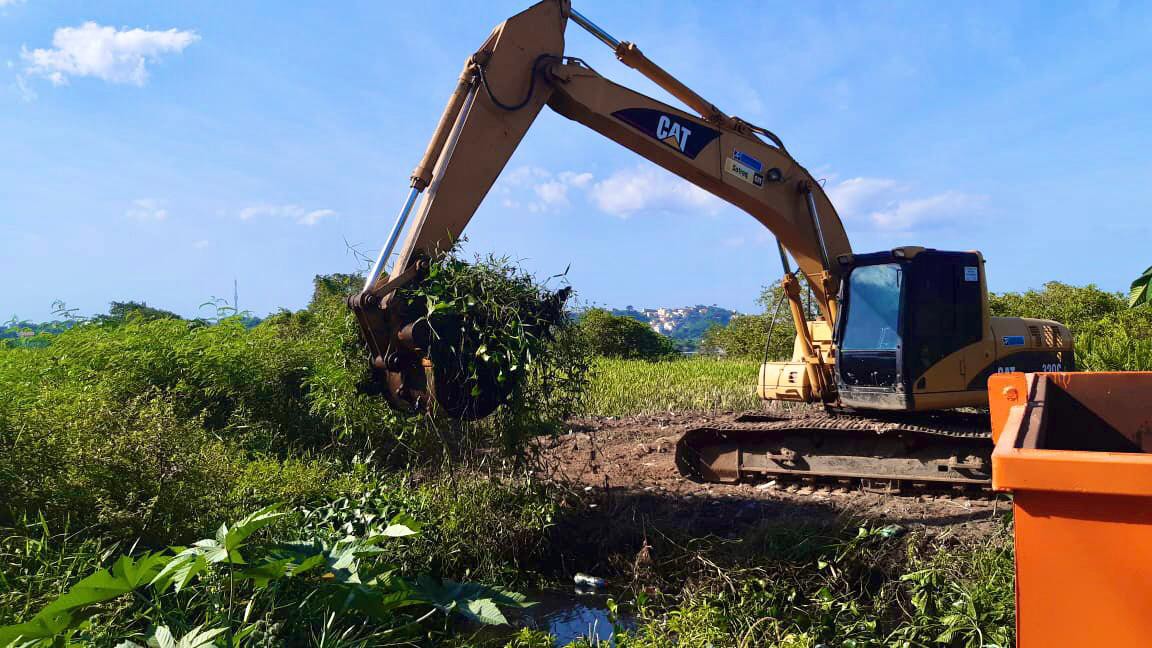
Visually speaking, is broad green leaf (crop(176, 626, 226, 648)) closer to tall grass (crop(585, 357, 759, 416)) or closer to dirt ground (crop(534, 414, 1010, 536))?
dirt ground (crop(534, 414, 1010, 536))

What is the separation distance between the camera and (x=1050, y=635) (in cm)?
160

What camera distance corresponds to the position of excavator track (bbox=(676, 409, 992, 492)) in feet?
21.9

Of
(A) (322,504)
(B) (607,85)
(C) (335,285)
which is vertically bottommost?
(A) (322,504)

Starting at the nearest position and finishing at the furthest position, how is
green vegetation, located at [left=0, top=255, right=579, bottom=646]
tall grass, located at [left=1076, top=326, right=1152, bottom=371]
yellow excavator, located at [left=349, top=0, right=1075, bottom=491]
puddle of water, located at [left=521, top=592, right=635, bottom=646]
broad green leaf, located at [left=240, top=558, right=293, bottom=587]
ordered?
1. broad green leaf, located at [left=240, top=558, right=293, bottom=587]
2. green vegetation, located at [left=0, top=255, right=579, bottom=646]
3. puddle of water, located at [left=521, top=592, right=635, bottom=646]
4. yellow excavator, located at [left=349, top=0, right=1075, bottom=491]
5. tall grass, located at [left=1076, top=326, right=1152, bottom=371]

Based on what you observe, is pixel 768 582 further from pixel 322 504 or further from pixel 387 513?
pixel 322 504

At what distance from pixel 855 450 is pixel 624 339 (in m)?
19.8

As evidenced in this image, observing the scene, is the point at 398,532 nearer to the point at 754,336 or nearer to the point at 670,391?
the point at 670,391

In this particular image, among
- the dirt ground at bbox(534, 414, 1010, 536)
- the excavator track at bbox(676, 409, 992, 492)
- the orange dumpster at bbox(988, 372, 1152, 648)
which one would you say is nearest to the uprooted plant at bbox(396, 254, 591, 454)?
the dirt ground at bbox(534, 414, 1010, 536)

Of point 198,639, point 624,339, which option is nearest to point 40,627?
point 198,639

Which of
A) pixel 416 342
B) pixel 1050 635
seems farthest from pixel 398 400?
pixel 1050 635

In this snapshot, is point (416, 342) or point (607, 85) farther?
point (607, 85)

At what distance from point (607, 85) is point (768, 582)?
3852mm

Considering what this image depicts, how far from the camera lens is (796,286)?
761cm

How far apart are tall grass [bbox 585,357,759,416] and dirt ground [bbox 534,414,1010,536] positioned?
2266mm
